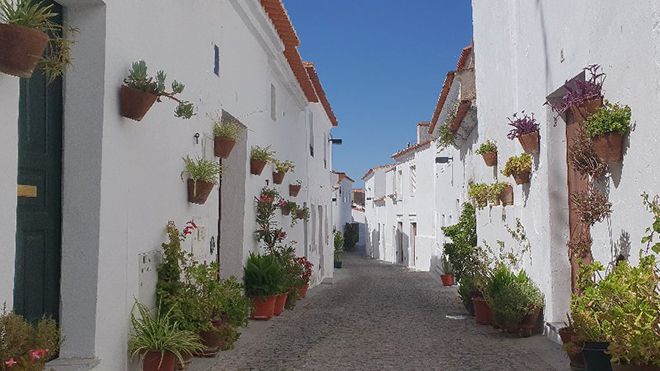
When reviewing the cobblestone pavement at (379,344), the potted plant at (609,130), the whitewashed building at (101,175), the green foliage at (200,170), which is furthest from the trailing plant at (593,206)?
the whitewashed building at (101,175)

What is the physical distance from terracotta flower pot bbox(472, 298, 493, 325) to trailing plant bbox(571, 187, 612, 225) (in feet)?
11.7

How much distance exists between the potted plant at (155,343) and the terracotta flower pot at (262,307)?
4.33m

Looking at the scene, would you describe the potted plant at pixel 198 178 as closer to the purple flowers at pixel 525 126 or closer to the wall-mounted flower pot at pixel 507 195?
the purple flowers at pixel 525 126

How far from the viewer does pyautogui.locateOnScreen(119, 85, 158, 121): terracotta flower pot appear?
5137mm

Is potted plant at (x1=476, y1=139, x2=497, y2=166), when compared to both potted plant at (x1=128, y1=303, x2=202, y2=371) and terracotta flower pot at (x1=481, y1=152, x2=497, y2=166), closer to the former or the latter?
terracotta flower pot at (x1=481, y1=152, x2=497, y2=166)

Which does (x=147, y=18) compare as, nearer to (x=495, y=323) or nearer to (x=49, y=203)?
(x=49, y=203)

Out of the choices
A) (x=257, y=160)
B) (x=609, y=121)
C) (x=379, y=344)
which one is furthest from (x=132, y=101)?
(x=257, y=160)

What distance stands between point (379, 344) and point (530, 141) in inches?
129

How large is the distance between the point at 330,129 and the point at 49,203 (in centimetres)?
2091

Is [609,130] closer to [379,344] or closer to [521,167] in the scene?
[521,167]

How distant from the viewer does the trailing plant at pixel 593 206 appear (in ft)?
20.0

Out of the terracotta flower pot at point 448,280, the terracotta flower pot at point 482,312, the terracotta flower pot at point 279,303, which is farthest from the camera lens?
the terracotta flower pot at point 448,280

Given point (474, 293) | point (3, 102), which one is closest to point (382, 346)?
point (474, 293)

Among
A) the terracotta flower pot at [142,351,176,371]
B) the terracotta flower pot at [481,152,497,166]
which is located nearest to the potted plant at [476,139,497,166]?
the terracotta flower pot at [481,152,497,166]
